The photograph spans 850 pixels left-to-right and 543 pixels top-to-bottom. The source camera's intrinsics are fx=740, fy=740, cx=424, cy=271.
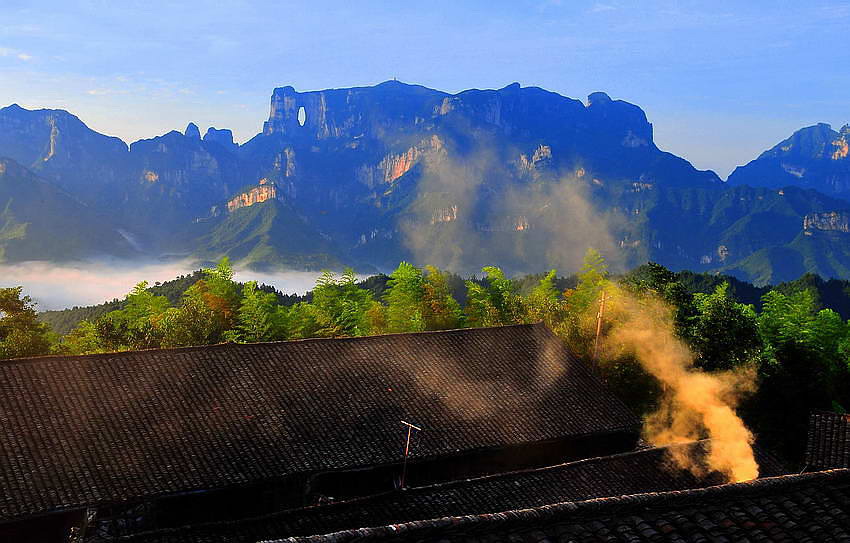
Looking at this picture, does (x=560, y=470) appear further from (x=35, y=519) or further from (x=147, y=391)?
(x=35, y=519)

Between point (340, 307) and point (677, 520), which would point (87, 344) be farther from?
point (677, 520)

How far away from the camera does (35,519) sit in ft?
68.8

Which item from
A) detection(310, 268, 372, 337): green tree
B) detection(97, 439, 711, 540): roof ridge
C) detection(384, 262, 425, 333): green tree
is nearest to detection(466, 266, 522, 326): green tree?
detection(384, 262, 425, 333): green tree

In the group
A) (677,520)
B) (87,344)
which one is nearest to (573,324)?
(87,344)

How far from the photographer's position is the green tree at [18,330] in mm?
48203

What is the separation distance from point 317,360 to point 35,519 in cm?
1147

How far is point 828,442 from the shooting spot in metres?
25.5

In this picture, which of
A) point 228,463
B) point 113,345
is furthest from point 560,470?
point 113,345

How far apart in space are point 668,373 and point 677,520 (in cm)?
4095

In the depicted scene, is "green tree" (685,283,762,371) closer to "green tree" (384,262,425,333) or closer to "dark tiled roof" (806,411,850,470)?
"green tree" (384,262,425,333)

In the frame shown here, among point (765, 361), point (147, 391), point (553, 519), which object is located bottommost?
point (765, 361)

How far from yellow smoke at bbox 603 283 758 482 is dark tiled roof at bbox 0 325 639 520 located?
11.9 metres

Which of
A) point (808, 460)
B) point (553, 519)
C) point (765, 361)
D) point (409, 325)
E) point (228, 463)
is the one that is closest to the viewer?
point (553, 519)

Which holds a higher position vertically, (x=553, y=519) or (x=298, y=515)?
(x=553, y=519)
